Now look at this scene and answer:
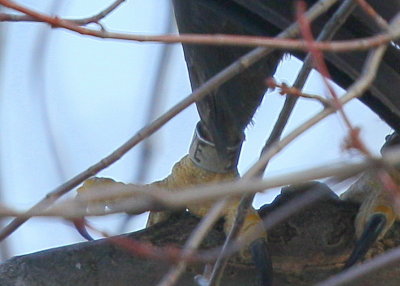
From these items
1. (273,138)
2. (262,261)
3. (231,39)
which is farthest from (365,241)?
(231,39)

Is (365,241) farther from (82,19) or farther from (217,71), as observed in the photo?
(82,19)

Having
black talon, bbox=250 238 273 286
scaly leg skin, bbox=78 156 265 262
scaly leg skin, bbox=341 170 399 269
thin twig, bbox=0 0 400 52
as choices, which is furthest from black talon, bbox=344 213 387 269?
thin twig, bbox=0 0 400 52

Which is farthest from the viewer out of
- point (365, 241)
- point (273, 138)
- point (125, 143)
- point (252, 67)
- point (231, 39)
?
point (252, 67)

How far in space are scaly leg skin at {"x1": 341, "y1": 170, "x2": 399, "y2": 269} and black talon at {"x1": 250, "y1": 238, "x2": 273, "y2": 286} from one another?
15 cm

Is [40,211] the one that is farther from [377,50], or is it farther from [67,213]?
[377,50]

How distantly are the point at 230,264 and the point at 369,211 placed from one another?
30 cm

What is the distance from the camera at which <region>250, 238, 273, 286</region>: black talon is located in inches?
85.7

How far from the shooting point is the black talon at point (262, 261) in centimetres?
218

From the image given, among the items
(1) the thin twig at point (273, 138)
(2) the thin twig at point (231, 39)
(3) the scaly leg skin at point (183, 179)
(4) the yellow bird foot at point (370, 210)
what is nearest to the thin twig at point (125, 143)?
(2) the thin twig at point (231, 39)

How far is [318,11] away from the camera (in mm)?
1609

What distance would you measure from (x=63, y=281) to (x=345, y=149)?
0.96 m

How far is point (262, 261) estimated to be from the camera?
2.19 m

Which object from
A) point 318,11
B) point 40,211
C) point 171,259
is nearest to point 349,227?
point 318,11

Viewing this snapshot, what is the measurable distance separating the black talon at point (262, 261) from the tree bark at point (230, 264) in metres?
0.05
